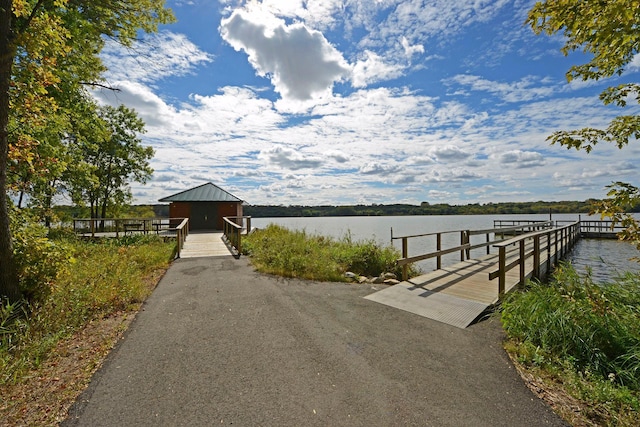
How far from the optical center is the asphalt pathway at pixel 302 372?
2584 millimetres

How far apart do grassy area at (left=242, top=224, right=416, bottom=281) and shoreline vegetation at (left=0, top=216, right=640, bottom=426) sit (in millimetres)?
3403

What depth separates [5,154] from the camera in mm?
3879

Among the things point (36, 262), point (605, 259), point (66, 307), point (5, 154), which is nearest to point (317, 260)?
point (66, 307)

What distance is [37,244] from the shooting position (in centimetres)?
421

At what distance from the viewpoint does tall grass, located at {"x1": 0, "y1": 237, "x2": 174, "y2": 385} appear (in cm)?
331

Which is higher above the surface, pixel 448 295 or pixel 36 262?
pixel 36 262

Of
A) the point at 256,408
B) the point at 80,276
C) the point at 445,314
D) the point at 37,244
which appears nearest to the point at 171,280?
the point at 80,276

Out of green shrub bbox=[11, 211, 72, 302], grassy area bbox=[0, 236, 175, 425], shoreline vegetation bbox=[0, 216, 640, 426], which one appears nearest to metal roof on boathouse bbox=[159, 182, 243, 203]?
grassy area bbox=[0, 236, 175, 425]

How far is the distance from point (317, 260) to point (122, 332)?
5.22 m

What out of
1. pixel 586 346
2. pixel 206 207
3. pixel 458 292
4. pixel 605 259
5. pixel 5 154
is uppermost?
pixel 5 154

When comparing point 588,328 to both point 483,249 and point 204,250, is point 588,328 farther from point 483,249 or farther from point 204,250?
point 483,249

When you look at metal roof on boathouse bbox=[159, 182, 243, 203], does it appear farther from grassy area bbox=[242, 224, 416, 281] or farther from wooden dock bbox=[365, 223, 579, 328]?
wooden dock bbox=[365, 223, 579, 328]

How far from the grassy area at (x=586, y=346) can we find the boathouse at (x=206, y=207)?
729 inches

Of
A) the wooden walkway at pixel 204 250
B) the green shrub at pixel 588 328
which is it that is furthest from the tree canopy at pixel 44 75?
the green shrub at pixel 588 328
